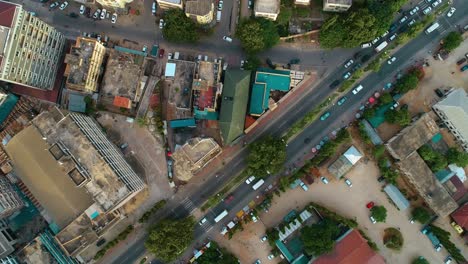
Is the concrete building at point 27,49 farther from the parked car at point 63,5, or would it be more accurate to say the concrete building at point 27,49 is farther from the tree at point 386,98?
the tree at point 386,98

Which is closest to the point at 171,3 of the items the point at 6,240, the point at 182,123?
the point at 182,123

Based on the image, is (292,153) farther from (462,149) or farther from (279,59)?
(462,149)

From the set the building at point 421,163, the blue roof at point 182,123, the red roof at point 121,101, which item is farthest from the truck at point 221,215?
the building at point 421,163

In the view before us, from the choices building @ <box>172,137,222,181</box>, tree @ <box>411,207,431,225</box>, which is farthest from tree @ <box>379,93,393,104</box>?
building @ <box>172,137,222,181</box>

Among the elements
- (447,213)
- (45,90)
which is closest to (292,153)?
(447,213)

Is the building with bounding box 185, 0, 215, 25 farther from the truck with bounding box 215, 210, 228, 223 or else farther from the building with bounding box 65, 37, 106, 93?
the truck with bounding box 215, 210, 228, 223

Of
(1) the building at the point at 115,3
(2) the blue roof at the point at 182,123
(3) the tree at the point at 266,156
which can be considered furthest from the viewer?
(2) the blue roof at the point at 182,123
